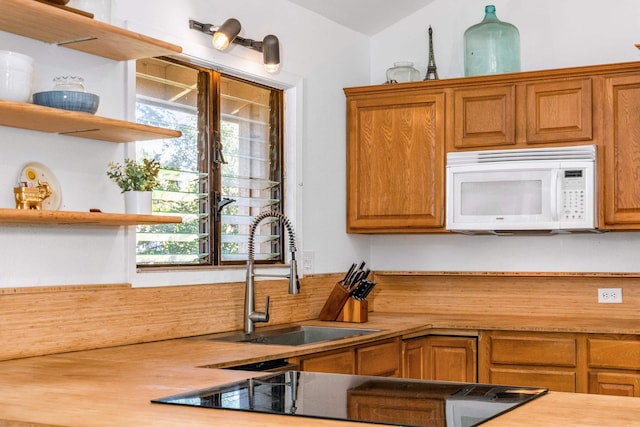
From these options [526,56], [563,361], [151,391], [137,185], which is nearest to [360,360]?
[563,361]

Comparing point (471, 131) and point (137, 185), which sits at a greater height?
point (471, 131)

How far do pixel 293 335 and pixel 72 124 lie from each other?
64.1 inches

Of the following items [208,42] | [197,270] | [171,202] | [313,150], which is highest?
[208,42]

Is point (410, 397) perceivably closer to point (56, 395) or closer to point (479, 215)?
point (56, 395)

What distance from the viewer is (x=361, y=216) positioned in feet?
15.5

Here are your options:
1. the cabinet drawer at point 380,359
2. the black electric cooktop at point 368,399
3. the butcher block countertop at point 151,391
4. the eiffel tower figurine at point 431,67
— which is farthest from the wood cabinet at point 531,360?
the black electric cooktop at point 368,399

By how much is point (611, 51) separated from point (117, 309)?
2.91m

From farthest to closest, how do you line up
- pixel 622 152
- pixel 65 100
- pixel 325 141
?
1. pixel 325 141
2. pixel 622 152
3. pixel 65 100

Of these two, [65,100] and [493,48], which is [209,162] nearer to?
[65,100]

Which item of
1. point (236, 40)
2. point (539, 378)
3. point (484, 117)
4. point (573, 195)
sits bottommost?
point (539, 378)

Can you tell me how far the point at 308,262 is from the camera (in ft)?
14.5

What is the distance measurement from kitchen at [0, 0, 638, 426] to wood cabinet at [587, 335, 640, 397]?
632mm

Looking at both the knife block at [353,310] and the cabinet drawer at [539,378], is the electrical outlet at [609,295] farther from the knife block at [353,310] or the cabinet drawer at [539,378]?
the knife block at [353,310]

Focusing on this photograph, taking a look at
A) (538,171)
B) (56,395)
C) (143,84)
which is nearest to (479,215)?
(538,171)
